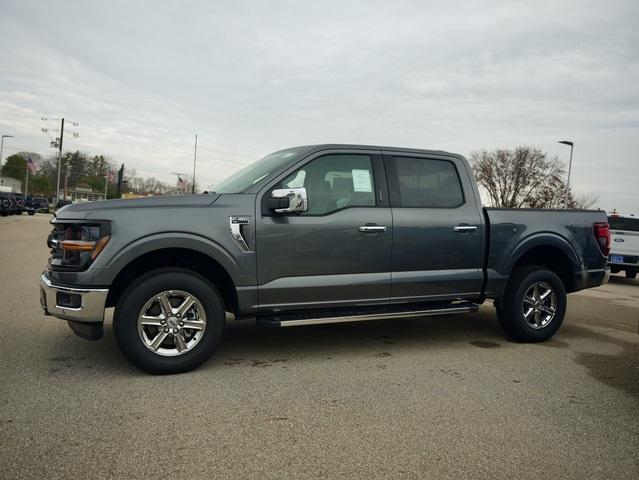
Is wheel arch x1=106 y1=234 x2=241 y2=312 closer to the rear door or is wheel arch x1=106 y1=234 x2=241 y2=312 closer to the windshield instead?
the windshield

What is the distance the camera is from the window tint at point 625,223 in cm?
1379

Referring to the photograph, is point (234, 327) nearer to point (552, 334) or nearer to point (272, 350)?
point (272, 350)

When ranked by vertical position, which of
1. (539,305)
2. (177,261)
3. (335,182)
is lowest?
(539,305)

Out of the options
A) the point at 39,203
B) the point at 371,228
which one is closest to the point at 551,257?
the point at 371,228

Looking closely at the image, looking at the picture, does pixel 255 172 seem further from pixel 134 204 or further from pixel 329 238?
pixel 134 204

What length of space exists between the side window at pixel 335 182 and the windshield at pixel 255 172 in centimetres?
20

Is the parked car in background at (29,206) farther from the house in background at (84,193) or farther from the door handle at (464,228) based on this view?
the house in background at (84,193)

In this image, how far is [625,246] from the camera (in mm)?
13555

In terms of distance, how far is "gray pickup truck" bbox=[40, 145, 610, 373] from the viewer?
4.12 m

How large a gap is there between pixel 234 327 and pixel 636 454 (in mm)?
4218

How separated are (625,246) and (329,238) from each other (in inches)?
469

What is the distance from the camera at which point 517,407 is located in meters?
3.73

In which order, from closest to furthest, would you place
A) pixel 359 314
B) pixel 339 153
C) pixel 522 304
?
pixel 359 314 < pixel 339 153 < pixel 522 304

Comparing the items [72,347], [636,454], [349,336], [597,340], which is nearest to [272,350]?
[349,336]
